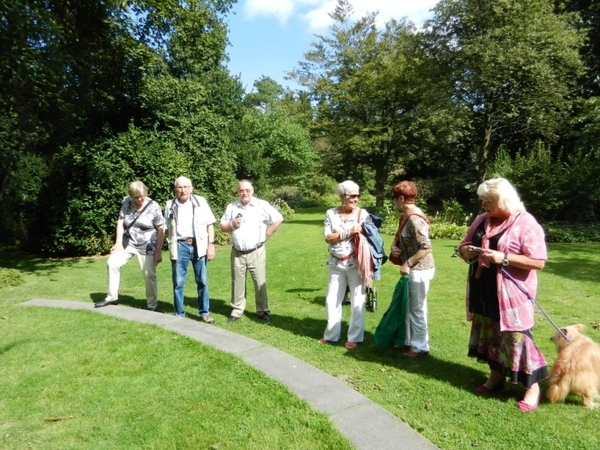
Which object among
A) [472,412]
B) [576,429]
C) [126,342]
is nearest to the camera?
[576,429]

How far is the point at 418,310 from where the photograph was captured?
4262mm

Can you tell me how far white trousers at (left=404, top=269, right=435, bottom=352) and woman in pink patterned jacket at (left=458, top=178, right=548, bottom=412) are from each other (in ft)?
2.63

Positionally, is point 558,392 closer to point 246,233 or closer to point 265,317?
point 265,317

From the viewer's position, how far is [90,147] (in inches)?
468

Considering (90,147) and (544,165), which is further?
(544,165)

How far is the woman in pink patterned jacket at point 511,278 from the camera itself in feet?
10.4

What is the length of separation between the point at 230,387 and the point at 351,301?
1.55 metres

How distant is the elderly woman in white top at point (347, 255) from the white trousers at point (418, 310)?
504mm

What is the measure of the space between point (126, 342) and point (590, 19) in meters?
23.1

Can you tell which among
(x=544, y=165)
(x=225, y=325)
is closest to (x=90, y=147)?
(x=225, y=325)

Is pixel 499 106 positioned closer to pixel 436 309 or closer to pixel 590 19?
pixel 590 19

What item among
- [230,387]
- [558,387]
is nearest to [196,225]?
[230,387]

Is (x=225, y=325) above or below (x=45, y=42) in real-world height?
below

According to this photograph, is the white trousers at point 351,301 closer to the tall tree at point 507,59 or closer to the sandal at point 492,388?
the sandal at point 492,388
